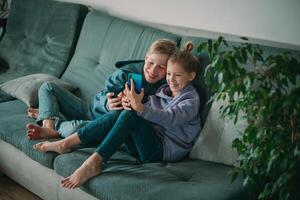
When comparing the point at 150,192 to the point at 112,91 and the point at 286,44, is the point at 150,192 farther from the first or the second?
the point at 286,44

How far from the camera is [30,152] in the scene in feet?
7.34

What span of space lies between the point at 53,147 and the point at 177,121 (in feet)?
1.96

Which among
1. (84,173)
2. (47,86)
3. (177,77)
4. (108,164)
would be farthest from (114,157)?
(47,86)

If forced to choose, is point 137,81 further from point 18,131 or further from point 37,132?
point 18,131

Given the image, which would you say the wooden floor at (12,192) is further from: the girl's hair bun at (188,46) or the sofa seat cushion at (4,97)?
the girl's hair bun at (188,46)

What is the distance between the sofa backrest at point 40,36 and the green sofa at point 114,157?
10 centimetres

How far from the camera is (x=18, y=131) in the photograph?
2.35m

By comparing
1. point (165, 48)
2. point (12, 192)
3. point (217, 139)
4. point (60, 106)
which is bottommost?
point (12, 192)

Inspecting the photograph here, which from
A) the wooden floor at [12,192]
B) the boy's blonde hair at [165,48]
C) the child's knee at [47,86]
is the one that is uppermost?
the boy's blonde hair at [165,48]

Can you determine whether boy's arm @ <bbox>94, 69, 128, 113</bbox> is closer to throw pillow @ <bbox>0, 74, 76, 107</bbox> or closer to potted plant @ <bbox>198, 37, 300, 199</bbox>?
throw pillow @ <bbox>0, 74, 76, 107</bbox>

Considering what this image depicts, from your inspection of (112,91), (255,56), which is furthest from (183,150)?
(255,56)

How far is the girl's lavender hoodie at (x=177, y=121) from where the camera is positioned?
6.94 ft

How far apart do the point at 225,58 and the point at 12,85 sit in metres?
1.70

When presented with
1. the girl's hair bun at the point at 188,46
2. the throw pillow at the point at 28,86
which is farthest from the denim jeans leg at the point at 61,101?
the girl's hair bun at the point at 188,46
